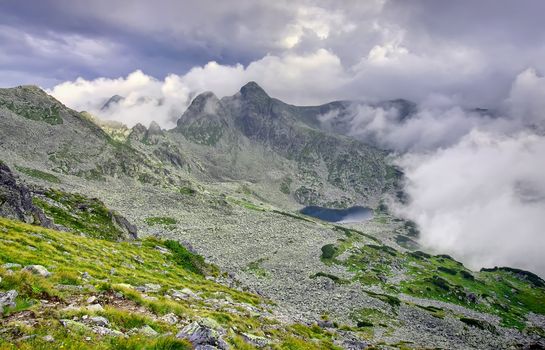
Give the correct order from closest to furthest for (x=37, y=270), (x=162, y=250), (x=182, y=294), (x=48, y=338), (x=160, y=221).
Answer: (x=48, y=338) → (x=37, y=270) → (x=182, y=294) → (x=162, y=250) → (x=160, y=221)

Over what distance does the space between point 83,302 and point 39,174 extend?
138 m

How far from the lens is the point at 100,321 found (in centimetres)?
1257

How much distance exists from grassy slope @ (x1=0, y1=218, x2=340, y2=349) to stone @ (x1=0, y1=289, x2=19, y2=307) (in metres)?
0.25

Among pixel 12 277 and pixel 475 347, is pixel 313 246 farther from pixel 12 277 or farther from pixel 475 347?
pixel 12 277

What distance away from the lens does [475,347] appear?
6241 cm

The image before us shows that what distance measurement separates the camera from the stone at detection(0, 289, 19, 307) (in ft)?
39.8

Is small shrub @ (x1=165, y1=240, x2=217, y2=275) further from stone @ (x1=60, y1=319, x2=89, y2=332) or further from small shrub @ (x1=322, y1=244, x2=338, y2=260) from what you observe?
small shrub @ (x1=322, y1=244, x2=338, y2=260)

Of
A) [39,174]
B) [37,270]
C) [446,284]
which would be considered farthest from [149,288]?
[39,174]

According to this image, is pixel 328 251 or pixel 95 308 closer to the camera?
pixel 95 308

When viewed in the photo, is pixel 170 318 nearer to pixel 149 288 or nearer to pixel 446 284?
pixel 149 288

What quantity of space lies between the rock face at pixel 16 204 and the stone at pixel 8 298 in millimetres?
32414

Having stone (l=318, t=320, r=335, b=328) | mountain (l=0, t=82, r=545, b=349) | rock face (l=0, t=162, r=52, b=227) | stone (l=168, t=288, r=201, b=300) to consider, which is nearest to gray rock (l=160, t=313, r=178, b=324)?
mountain (l=0, t=82, r=545, b=349)

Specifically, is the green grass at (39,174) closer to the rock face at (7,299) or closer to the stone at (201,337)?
the rock face at (7,299)

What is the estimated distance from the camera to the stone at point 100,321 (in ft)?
41.0
